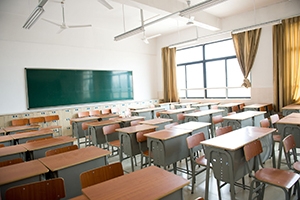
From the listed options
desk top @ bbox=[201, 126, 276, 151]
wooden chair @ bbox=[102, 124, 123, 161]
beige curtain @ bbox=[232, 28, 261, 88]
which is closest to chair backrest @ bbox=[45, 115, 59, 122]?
wooden chair @ bbox=[102, 124, 123, 161]

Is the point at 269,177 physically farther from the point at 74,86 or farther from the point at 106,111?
the point at 74,86

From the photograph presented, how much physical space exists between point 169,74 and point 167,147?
6251 mm

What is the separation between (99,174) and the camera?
74.0 inches

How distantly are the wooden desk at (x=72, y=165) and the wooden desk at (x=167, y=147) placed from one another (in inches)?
32.3

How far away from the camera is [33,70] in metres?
6.20

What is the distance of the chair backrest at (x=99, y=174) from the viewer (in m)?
1.79

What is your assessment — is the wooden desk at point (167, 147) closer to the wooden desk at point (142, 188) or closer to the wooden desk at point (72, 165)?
the wooden desk at point (72, 165)

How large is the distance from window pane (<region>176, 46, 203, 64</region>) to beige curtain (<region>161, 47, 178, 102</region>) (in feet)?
0.99

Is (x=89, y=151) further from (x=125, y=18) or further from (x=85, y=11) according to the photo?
(x=125, y=18)

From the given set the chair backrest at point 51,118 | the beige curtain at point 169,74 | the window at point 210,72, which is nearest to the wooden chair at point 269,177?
the window at point 210,72

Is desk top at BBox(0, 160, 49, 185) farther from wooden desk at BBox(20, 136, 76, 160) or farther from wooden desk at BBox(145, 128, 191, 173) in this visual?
wooden desk at BBox(145, 128, 191, 173)

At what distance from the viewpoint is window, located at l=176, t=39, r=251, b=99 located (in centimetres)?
724

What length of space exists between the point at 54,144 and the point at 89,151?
2.53 ft

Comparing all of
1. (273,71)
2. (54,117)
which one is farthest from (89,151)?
(273,71)
